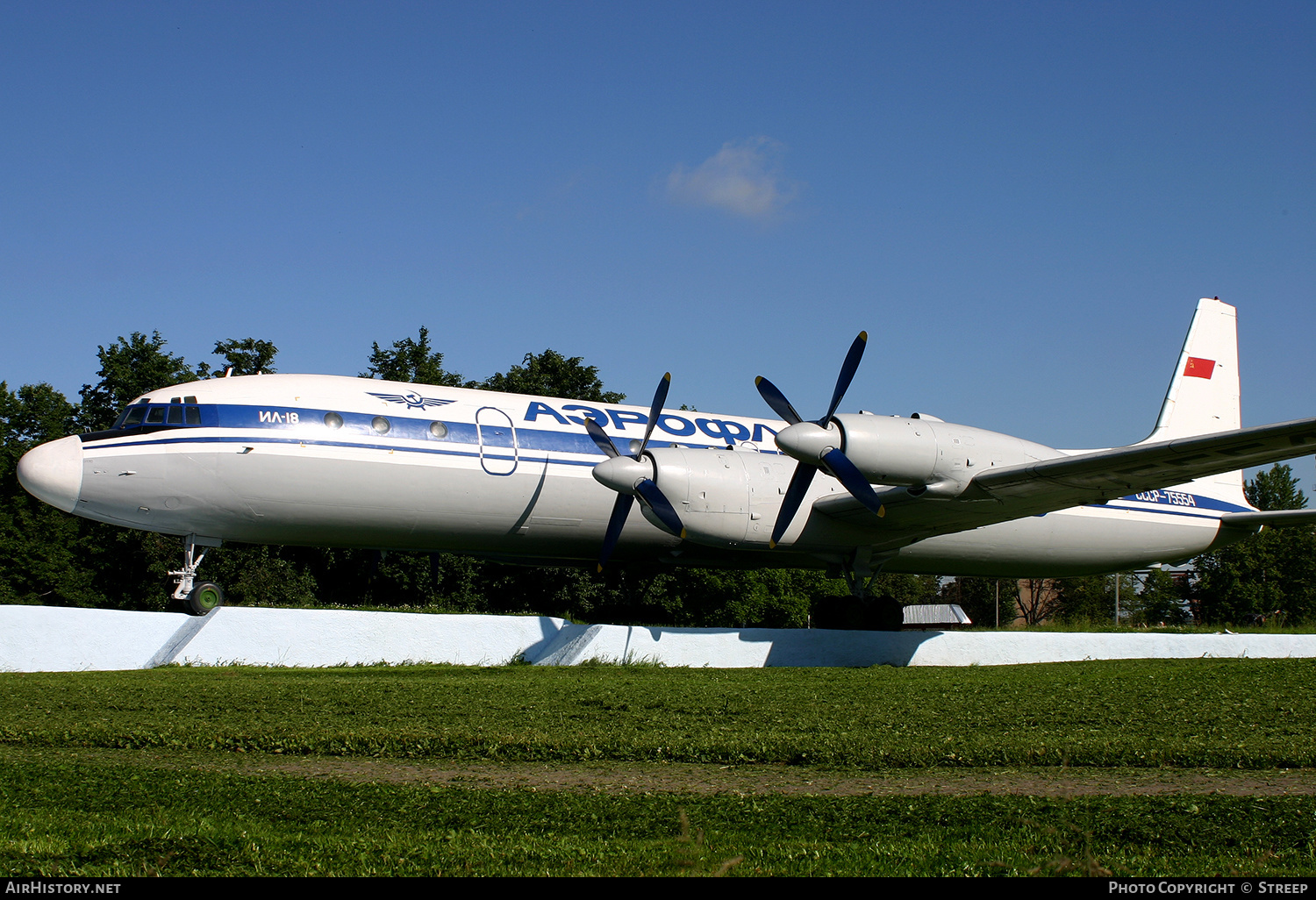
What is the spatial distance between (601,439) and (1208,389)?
56.4 feet

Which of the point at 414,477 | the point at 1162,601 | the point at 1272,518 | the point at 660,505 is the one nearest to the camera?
the point at 660,505

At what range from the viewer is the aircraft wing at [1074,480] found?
1465 centimetres

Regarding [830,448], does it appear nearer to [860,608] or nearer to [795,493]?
[795,493]

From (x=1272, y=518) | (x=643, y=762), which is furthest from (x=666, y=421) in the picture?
(x=1272, y=518)

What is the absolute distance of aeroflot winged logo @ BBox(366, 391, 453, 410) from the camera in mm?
17984

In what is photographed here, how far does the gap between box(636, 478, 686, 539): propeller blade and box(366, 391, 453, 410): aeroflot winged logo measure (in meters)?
4.52

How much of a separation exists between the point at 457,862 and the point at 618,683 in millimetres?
8322

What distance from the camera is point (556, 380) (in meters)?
41.6

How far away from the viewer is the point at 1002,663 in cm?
1928

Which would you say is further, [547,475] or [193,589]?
[547,475]

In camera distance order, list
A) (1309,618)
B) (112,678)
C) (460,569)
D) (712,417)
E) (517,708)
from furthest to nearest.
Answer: (1309,618)
(460,569)
(712,417)
(112,678)
(517,708)

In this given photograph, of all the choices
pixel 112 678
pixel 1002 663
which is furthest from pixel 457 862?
pixel 1002 663

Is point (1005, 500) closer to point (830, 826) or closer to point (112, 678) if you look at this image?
point (830, 826)

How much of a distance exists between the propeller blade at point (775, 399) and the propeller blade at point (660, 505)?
255cm
